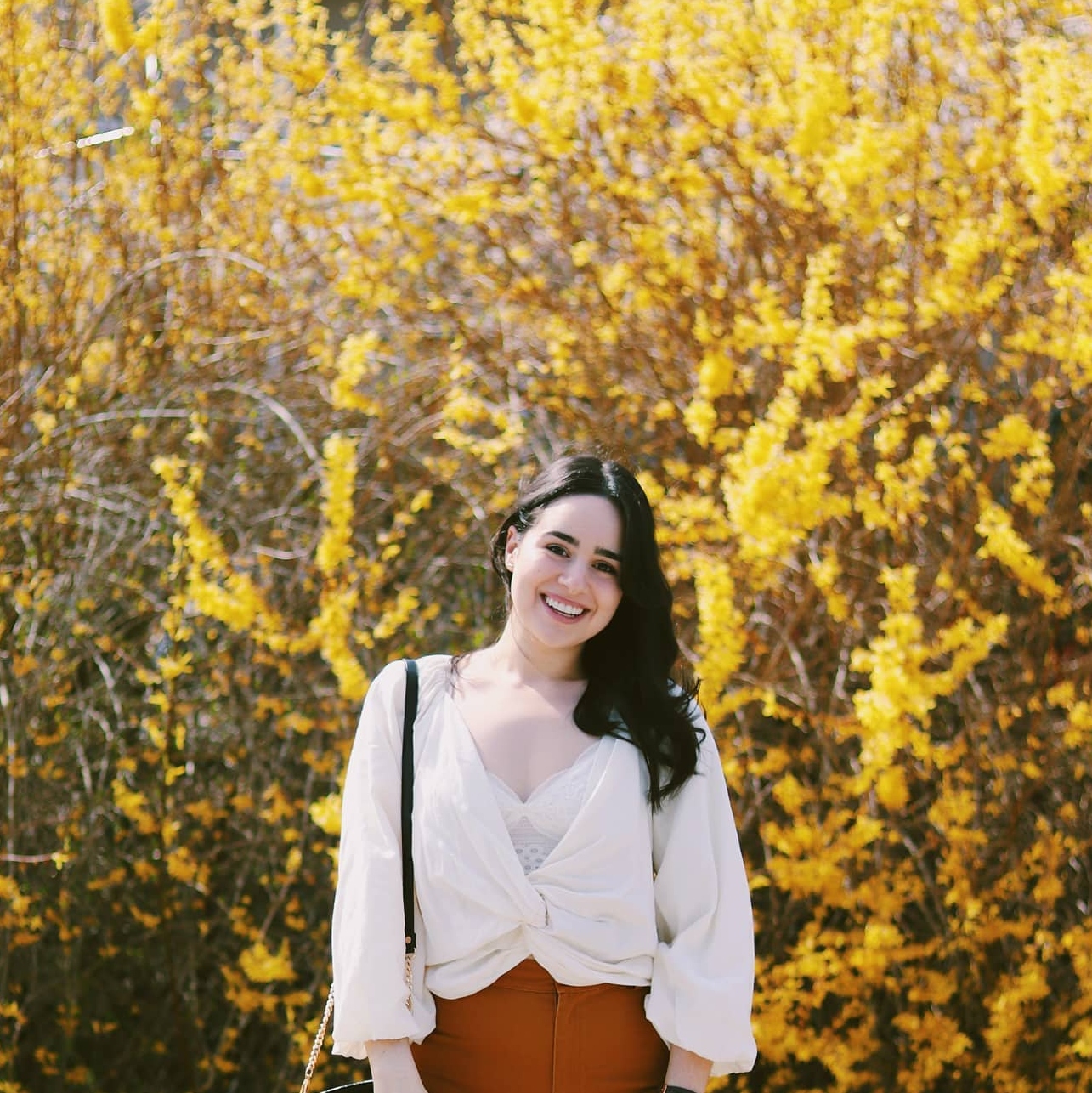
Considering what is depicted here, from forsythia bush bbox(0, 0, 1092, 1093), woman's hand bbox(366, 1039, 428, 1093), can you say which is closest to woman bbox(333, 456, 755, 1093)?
woman's hand bbox(366, 1039, 428, 1093)

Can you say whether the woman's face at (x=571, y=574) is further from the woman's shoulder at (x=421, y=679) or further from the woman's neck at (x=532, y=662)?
the woman's shoulder at (x=421, y=679)

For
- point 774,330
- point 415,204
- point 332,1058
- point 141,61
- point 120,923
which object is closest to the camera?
point 774,330

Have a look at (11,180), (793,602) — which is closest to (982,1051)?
(793,602)

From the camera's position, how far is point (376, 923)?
1859mm

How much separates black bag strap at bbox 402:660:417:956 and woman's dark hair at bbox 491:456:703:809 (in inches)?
9.0

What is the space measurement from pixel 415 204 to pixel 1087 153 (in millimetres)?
1969

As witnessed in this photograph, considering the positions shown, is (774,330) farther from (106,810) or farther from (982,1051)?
(106,810)

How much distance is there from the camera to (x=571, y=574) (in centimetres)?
203

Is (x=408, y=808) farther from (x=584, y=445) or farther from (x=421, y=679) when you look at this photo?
(x=584, y=445)

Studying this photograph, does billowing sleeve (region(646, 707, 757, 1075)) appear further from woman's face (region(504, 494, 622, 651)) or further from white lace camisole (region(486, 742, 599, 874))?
woman's face (region(504, 494, 622, 651))

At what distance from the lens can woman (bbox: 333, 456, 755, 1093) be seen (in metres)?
1.86

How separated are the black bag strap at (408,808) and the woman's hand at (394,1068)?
0.11 meters

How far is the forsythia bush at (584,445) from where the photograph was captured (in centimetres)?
337

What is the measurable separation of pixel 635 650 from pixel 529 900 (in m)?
0.44
